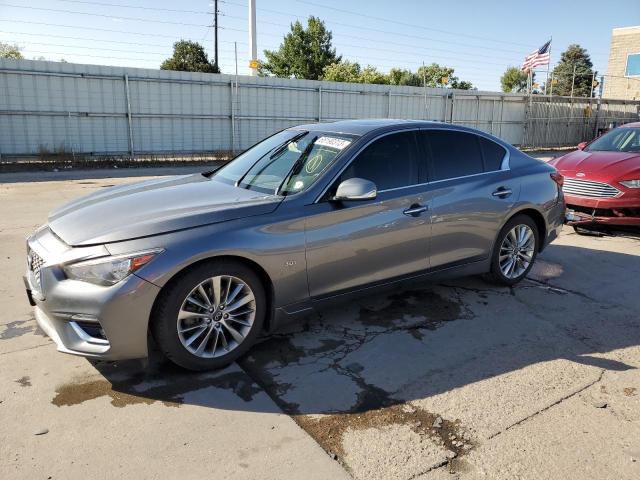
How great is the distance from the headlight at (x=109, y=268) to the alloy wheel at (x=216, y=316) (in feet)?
1.29

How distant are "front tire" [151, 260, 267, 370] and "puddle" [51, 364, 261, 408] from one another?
0.11 metres

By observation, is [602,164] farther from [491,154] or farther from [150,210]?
[150,210]

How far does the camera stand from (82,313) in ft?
9.86

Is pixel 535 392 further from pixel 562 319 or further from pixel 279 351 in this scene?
pixel 279 351

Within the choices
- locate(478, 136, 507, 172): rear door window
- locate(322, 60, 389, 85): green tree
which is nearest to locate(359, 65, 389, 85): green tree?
locate(322, 60, 389, 85): green tree

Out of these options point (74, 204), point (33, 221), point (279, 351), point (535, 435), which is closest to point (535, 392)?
point (535, 435)

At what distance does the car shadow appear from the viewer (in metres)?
3.21

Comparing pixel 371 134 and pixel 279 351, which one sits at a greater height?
pixel 371 134

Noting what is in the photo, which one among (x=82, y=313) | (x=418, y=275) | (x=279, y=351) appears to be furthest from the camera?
(x=418, y=275)

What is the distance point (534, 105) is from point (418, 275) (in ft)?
76.2

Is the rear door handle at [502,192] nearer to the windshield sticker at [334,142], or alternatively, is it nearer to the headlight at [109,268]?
the windshield sticker at [334,142]

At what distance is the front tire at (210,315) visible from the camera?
317 centimetres

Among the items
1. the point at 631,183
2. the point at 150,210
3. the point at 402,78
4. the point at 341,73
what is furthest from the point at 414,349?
the point at 402,78

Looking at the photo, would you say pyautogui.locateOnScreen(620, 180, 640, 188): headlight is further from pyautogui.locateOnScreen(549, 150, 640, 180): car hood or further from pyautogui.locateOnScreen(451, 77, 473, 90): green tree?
pyautogui.locateOnScreen(451, 77, 473, 90): green tree
